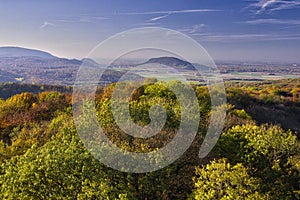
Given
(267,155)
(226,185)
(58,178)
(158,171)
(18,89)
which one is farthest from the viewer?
(18,89)

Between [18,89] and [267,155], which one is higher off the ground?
[18,89]

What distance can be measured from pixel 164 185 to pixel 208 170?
2696mm

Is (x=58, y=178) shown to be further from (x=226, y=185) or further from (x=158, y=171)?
(x=226, y=185)

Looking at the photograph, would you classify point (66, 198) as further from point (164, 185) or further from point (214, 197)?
point (214, 197)

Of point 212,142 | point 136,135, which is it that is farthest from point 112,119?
point 212,142

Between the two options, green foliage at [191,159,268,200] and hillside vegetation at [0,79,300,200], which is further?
hillside vegetation at [0,79,300,200]

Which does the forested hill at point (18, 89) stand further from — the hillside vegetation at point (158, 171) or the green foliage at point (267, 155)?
the green foliage at point (267, 155)

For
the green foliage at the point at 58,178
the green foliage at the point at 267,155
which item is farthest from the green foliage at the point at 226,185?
the green foliage at the point at 58,178

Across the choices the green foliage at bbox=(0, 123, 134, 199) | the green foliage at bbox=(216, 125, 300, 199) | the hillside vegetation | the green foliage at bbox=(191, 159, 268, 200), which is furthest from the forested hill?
the green foliage at bbox=(191, 159, 268, 200)

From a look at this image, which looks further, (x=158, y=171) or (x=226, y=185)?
(x=158, y=171)

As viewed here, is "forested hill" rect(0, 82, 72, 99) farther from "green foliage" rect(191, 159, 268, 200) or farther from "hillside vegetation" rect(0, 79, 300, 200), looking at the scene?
"green foliage" rect(191, 159, 268, 200)

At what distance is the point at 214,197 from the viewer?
17.6m

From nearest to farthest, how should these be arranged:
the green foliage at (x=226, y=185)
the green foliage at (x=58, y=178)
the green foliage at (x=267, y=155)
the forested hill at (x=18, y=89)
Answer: the green foliage at (x=226, y=185) → the green foliage at (x=58, y=178) → the green foliage at (x=267, y=155) → the forested hill at (x=18, y=89)

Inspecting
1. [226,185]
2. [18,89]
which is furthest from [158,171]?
[18,89]
